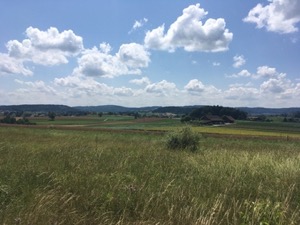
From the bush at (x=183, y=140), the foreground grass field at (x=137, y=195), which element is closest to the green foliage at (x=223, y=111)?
the bush at (x=183, y=140)

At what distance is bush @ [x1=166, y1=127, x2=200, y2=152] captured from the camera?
21406 mm

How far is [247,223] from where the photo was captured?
491cm

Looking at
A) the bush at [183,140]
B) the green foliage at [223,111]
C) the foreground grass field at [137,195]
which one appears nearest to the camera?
the foreground grass field at [137,195]

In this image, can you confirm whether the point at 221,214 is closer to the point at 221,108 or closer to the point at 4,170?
the point at 4,170

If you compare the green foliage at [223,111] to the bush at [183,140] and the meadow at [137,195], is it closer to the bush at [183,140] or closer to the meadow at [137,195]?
the bush at [183,140]

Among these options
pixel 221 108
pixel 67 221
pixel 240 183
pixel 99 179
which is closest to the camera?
pixel 67 221

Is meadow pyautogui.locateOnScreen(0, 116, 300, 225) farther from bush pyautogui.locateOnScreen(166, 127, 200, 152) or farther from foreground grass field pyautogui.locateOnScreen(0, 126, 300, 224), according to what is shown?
bush pyautogui.locateOnScreen(166, 127, 200, 152)

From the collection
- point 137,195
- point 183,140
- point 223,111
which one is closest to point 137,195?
point 137,195

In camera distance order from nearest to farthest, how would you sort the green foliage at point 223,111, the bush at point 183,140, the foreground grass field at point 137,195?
the foreground grass field at point 137,195 → the bush at point 183,140 → the green foliage at point 223,111

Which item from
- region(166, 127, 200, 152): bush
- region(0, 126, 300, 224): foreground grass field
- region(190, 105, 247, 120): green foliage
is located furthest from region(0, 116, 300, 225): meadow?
region(190, 105, 247, 120): green foliage

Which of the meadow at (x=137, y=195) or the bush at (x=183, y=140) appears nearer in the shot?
the meadow at (x=137, y=195)

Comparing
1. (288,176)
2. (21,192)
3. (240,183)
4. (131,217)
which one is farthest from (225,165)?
(21,192)

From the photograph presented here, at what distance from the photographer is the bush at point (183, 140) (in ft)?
70.2

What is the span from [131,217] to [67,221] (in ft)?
3.42
